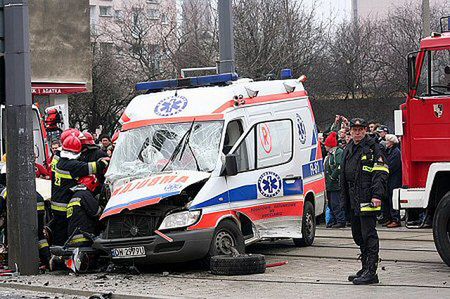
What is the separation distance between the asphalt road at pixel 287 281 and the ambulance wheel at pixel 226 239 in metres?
0.40

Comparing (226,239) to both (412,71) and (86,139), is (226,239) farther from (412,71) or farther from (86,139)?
(412,71)

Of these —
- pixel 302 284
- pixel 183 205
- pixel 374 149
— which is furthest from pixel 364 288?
pixel 183 205

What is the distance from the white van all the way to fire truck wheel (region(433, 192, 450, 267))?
9.04 feet

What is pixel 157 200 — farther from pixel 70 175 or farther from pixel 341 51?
pixel 341 51

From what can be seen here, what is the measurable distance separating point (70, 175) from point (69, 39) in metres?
25.6

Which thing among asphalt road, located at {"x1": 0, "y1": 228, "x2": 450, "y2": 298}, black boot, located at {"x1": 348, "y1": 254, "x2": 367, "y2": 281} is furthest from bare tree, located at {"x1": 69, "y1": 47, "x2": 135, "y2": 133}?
black boot, located at {"x1": 348, "y1": 254, "x2": 367, "y2": 281}

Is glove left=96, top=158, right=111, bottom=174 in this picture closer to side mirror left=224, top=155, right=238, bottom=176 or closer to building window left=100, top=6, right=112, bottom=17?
side mirror left=224, top=155, right=238, bottom=176

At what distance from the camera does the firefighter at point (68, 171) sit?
47.3ft

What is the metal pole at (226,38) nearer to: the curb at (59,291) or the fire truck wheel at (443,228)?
A: the fire truck wheel at (443,228)

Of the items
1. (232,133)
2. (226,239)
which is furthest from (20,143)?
(226,239)

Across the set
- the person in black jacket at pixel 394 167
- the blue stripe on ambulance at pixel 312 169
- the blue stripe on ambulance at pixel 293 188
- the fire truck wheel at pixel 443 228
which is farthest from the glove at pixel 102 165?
the person in black jacket at pixel 394 167

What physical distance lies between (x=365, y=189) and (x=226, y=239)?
264cm

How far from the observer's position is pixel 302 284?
39.6ft

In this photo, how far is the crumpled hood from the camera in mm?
13219
